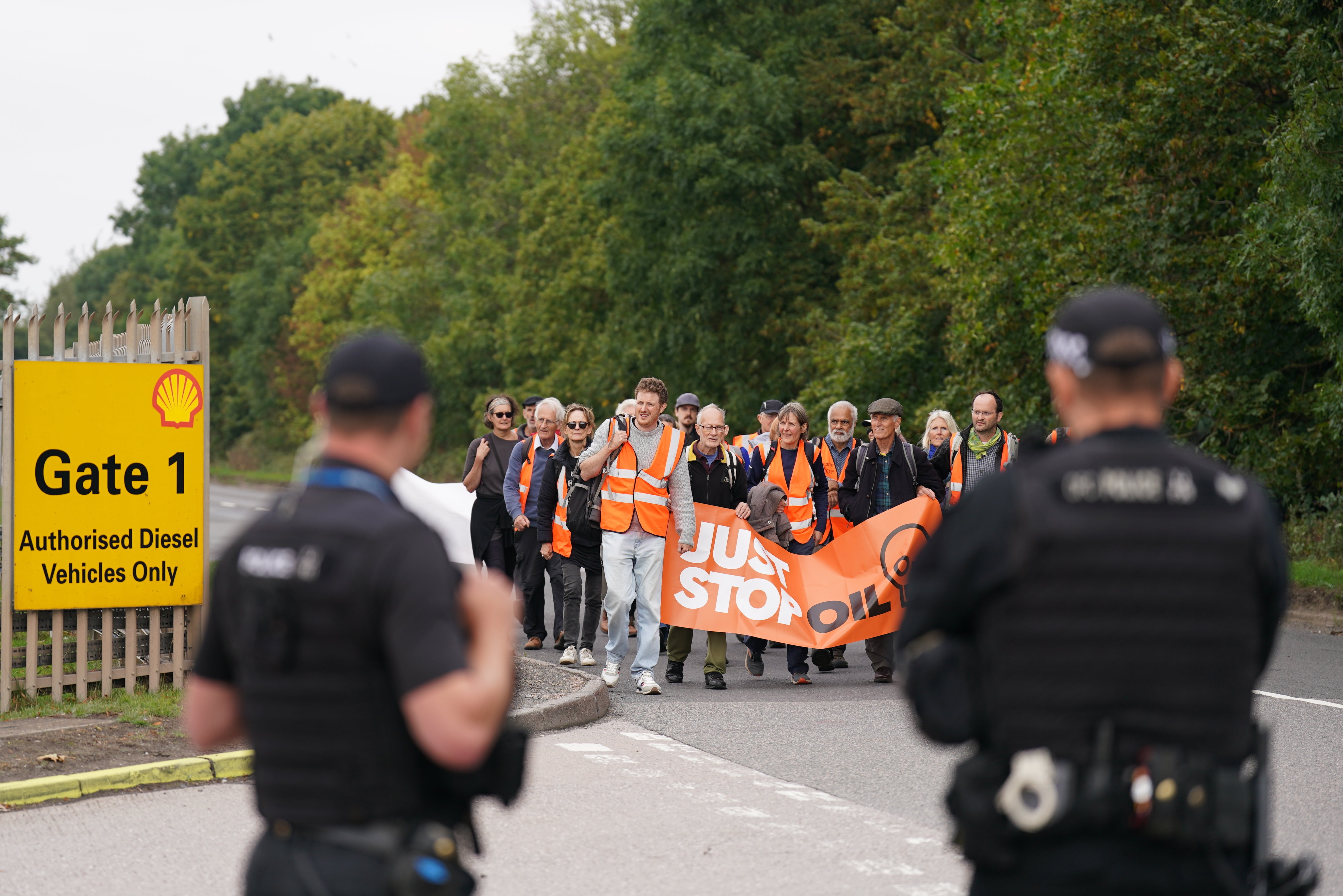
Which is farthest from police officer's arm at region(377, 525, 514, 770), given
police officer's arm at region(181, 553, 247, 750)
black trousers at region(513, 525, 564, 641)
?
black trousers at region(513, 525, 564, 641)

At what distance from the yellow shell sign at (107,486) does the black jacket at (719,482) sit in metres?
3.80

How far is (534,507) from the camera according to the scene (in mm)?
13406

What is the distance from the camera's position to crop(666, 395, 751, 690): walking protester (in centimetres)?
1187

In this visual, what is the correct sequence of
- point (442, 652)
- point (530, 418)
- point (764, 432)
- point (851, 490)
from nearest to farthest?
point (442, 652)
point (851, 490)
point (530, 418)
point (764, 432)

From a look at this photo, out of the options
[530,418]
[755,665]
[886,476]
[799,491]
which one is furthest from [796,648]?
[530,418]

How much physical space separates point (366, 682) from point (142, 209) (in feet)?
356

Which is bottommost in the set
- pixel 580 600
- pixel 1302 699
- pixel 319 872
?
pixel 1302 699

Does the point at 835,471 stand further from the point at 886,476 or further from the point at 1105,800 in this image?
the point at 1105,800

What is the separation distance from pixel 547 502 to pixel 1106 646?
9940mm

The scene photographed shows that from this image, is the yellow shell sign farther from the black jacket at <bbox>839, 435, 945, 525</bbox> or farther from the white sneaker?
the black jacket at <bbox>839, 435, 945, 525</bbox>

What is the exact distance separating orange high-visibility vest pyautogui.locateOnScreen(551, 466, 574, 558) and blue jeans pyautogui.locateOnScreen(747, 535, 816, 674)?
5.48 feet

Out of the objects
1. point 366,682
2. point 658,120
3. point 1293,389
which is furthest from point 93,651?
point 658,120

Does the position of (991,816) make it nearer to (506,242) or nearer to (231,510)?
(231,510)

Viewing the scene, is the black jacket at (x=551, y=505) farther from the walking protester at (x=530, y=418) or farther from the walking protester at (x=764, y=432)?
the walking protester at (x=764, y=432)
